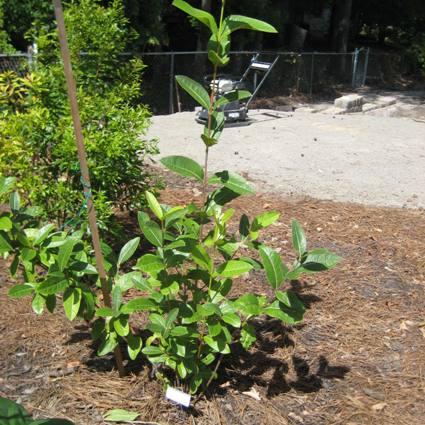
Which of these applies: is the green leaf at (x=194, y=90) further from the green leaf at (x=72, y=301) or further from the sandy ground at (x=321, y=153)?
the sandy ground at (x=321, y=153)

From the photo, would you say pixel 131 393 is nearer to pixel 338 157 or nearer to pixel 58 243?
pixel 58 243

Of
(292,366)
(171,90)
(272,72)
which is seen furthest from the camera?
(272,72)

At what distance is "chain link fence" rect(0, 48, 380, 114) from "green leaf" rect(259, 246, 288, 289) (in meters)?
7.25

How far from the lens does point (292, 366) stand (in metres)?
2.99

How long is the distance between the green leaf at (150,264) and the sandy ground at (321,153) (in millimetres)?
3975

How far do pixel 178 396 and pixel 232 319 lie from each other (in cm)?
54

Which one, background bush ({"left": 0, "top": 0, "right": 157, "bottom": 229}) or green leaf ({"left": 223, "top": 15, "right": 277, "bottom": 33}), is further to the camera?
background bush ({"left": 0, "top": 0, "right": 157, "bottom": 229})

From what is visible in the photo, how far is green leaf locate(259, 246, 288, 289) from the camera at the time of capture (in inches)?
88.2

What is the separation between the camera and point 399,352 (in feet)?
10.4

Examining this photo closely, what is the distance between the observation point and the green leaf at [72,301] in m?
2.28

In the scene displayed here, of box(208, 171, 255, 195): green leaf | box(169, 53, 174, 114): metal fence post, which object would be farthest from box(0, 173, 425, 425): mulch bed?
box(169, 53, 174, 114): metal fence post

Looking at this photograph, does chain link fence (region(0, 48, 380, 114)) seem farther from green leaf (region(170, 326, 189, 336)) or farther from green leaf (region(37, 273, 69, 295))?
green leaf (region(170, 326, 189, 336))

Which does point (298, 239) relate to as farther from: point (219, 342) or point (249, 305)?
point (219, 342)

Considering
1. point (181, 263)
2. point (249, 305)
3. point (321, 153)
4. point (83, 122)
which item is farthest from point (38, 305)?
point (321, 153)
